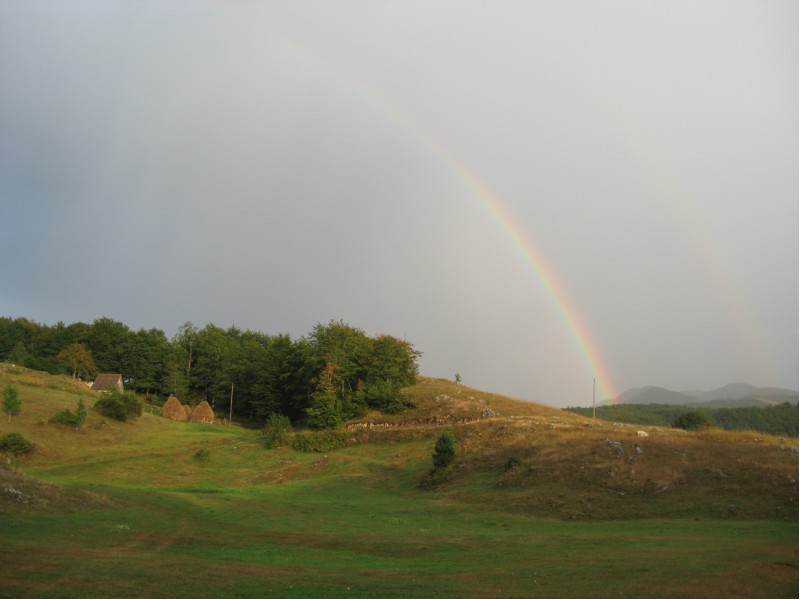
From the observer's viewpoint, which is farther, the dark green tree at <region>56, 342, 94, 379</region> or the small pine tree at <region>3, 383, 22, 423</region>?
the dark green tree at <region>56, 342, 94, 379</region>

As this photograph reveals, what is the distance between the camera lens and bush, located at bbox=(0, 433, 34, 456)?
5122 cm

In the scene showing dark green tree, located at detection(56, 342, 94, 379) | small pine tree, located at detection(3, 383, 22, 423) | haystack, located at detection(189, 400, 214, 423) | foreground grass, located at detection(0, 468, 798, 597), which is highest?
dark green tree, located at detection(56, 342, 94, 379)

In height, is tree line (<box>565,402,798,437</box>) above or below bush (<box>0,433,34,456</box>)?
above

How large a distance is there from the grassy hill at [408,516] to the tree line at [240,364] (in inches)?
511

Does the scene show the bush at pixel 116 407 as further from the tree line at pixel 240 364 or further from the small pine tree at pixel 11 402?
the tree line at pixel 240 364

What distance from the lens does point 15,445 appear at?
51.4 meters

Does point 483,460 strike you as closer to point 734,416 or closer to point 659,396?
point 734,416

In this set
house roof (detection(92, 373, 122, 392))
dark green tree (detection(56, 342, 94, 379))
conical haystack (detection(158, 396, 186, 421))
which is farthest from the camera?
dark green tree (detection(56, 342, 94, 379))

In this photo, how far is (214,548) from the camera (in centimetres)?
2419

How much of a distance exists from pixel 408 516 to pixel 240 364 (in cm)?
8146

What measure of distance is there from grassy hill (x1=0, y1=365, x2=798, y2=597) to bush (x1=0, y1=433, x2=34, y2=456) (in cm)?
182

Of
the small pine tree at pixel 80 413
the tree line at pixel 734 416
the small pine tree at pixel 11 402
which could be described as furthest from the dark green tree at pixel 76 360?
the tree line at pixel 734 416

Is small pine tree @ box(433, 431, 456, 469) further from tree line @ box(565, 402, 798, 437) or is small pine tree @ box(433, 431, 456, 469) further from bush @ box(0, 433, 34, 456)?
tree line @ box(565, 402, 798, 437)

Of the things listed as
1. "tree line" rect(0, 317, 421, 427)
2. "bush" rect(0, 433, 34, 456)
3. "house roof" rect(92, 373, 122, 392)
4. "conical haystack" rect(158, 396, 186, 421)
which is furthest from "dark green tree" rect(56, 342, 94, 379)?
"bush" rect(0, 433, 34, 456)
